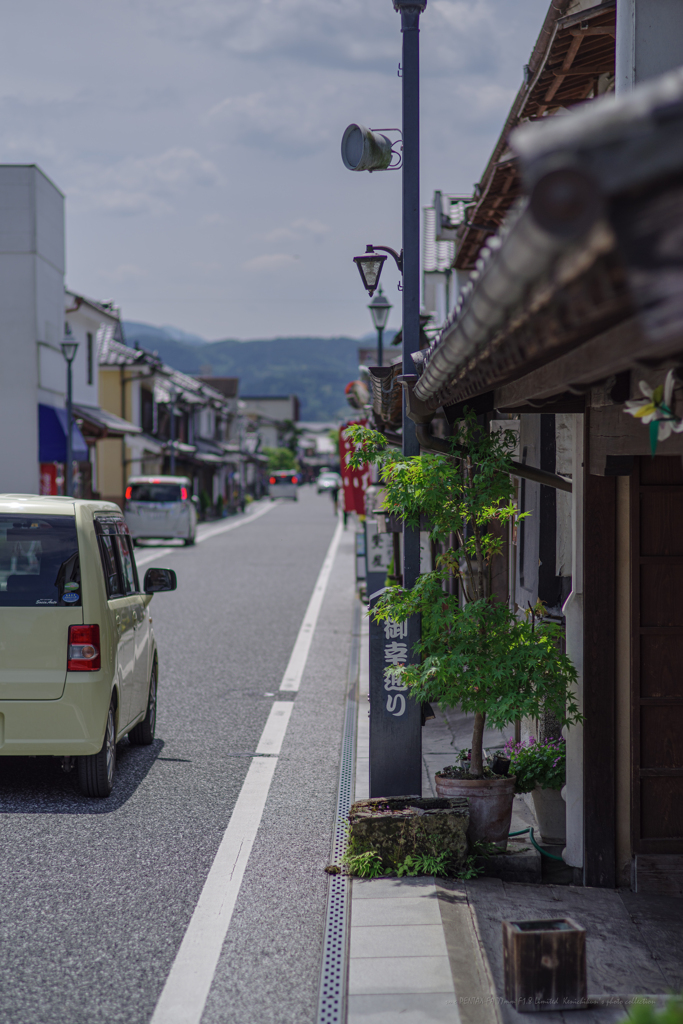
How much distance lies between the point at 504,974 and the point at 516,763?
208cm

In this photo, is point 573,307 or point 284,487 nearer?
point 573,307

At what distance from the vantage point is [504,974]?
12.4 ft

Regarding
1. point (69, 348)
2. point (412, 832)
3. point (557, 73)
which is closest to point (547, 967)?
point (412, 832)

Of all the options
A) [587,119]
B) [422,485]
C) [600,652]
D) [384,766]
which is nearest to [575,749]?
[600,652]

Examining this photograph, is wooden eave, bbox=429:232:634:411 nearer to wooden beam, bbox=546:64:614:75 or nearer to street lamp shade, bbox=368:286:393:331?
wooden beam, bbox=546:64:614:75

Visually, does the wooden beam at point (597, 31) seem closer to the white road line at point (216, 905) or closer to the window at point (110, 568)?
the window at point (110, 568)

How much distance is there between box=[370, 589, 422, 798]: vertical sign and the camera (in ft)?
19.1

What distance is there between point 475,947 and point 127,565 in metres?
4.19

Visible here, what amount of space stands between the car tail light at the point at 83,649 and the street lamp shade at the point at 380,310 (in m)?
12.1

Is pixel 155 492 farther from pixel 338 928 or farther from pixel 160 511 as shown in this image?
pixel 338 928

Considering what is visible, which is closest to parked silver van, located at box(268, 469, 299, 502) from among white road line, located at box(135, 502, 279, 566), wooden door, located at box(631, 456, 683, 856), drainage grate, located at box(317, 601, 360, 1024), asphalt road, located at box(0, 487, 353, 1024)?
white road line, located at box(135, 502, 279, 566)

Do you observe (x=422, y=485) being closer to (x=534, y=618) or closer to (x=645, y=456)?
(x=645, y=456)

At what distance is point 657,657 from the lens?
4.86 metres

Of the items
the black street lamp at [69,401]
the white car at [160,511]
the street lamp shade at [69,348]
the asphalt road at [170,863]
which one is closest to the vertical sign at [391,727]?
the asphalt road at [170,863]
